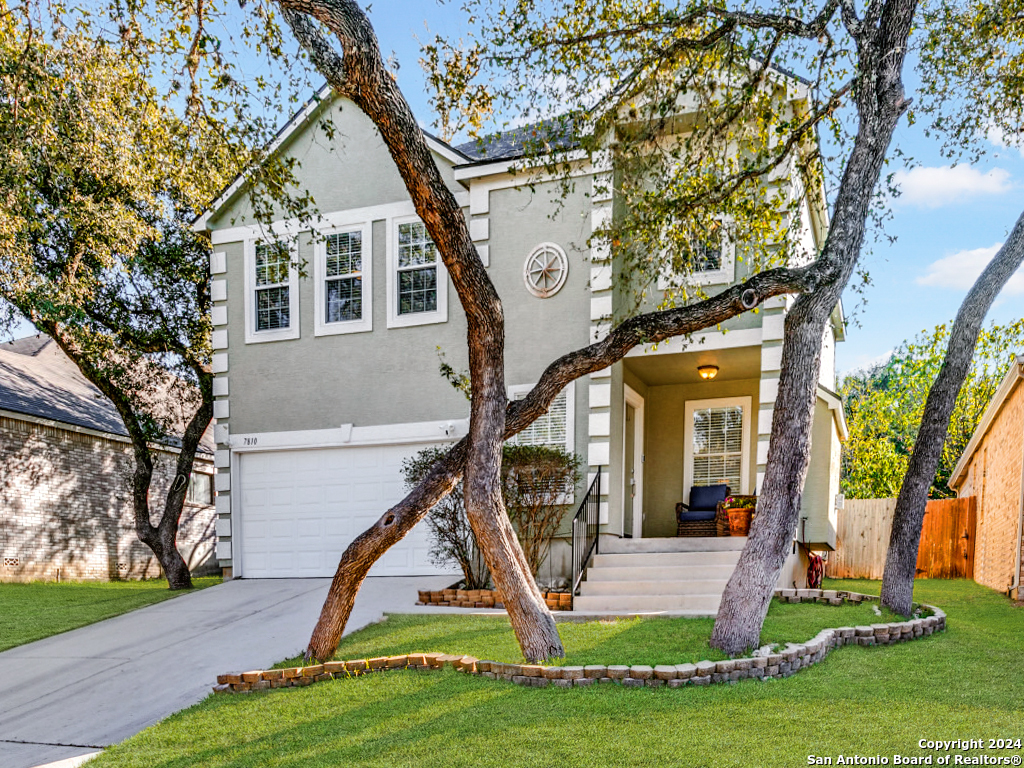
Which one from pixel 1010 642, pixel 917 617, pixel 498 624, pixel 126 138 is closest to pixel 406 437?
pixel 498 624

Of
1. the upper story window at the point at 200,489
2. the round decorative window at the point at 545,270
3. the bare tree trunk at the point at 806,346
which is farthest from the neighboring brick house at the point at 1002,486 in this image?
the upper story window at the point at 200,489

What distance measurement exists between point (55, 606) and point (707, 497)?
908cm

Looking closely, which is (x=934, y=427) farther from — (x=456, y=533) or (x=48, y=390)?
(x=48, y=390)

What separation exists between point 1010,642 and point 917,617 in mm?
1020

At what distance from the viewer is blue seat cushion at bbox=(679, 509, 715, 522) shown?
11.2m

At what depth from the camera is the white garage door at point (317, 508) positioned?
36.2ft

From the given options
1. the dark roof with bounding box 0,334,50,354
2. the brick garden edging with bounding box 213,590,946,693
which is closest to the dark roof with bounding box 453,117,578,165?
the brick garden edging with bounding box 213,590,946,693

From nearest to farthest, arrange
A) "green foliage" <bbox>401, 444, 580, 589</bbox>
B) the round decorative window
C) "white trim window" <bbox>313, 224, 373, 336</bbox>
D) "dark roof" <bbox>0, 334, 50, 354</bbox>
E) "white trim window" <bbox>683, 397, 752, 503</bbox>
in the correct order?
"green foliage" <bbox>401, 444, 580, 589</bbox>
the round decorative window
"white trim window" <bbox>313, 224, 373, 336</bbox>
"white trim window" <bbox>683, 397, 752, 503</bbox>
"dark roof" <bbox>0, 334, 50, 354</bbox>

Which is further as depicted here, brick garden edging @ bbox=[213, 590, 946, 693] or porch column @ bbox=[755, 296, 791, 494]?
porch column @ bbox=[755, 296, 791, 494]

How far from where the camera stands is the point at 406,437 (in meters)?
11.0

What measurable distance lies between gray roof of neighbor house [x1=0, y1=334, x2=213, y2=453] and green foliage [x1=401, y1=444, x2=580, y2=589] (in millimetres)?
9088

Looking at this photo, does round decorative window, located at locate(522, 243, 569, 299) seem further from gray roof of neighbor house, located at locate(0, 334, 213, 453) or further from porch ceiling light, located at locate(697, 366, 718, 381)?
gray roof of neighbor house, located at locate(0, 334, 213, 453)

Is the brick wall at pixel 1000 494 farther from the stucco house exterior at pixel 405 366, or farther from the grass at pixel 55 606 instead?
the grass at pixel 55 606

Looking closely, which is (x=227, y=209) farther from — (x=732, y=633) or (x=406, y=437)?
(x=732, y=633)
